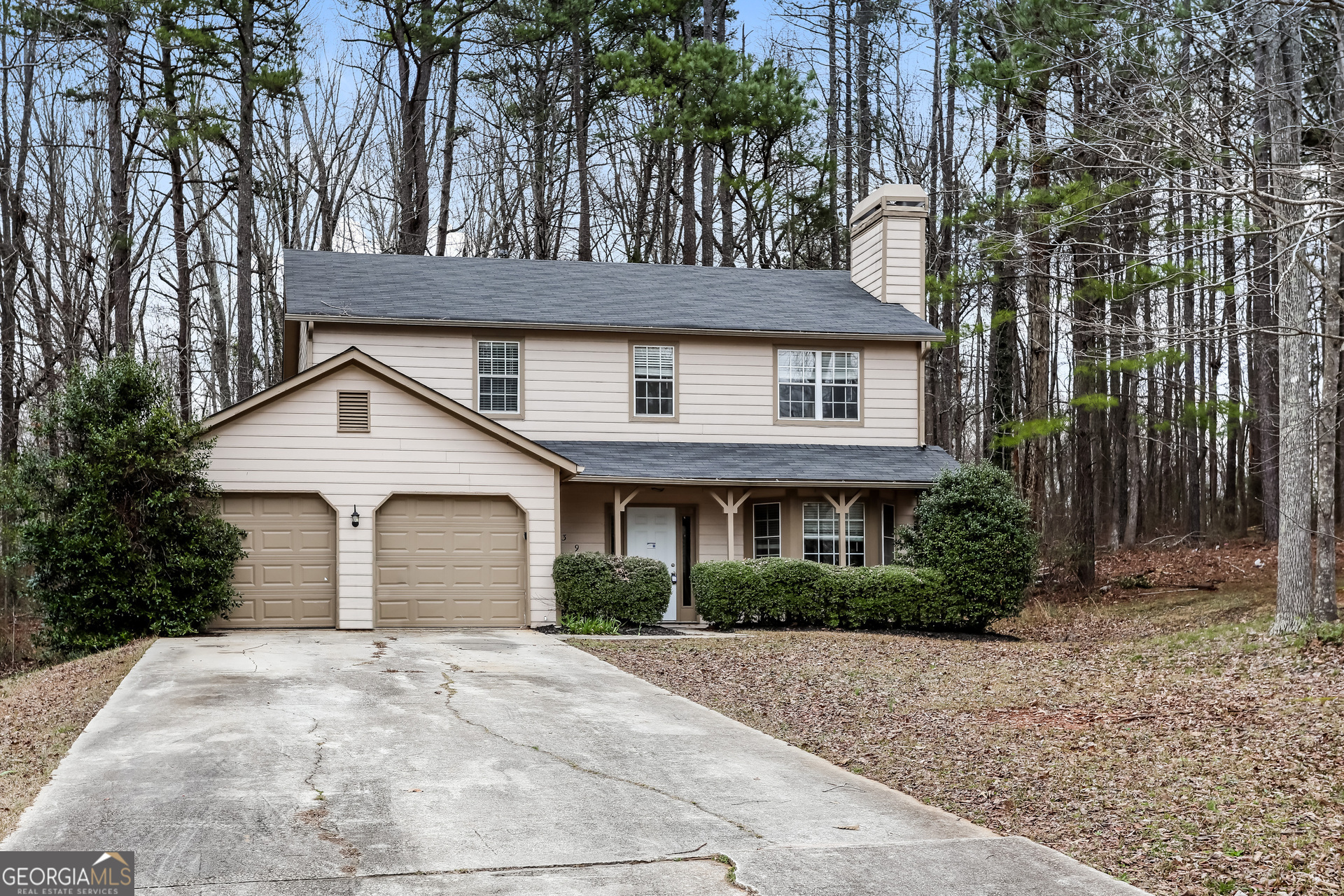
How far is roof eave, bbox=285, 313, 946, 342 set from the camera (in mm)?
19750

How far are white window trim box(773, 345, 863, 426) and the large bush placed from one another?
9.68m

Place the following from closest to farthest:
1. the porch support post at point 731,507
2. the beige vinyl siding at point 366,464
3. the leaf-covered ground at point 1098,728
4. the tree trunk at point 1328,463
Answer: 1. the leaf-covered ground at point 1098,728
2. the tree trunk at point 1328,463
3. the beige vinyl siding at point 366,464
4. the porch support post at point 731,507

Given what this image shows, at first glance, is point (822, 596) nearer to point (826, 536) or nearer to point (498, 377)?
point (826, 536)

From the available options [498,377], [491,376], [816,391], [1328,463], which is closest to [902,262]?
[816,391]

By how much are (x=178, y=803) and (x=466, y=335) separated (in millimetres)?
13851

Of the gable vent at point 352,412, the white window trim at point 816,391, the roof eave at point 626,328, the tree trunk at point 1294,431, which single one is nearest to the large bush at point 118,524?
the gable vent at point 352,412

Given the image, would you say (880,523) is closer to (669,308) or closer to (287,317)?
(669,308)

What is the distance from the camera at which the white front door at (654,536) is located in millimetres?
20750

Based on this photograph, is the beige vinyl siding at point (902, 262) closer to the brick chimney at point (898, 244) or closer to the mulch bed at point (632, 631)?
the brick chimney at point (898, 244)

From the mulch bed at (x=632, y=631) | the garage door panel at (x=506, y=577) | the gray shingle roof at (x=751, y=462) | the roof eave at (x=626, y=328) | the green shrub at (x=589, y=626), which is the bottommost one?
the mulch bed at (x=632, y=631)

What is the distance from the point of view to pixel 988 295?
92.8 ft

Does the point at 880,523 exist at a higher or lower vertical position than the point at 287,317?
lower

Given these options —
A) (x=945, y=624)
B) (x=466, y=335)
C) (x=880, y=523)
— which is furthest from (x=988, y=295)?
(x=466, y=335)

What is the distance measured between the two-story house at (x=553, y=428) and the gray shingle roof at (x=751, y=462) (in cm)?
6
